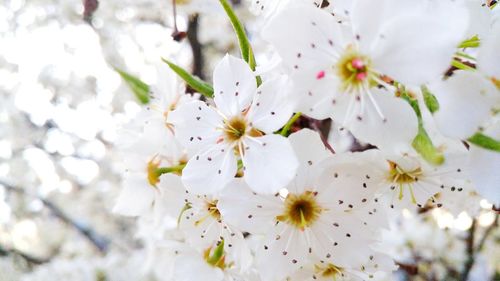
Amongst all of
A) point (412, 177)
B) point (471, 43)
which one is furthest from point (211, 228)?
point (471, 43)

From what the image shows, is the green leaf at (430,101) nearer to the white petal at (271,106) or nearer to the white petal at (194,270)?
the white petal at (271,106)

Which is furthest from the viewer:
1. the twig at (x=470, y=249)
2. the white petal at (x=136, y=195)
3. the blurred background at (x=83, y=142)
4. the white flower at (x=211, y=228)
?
the blurred background at (x=83, y=142)

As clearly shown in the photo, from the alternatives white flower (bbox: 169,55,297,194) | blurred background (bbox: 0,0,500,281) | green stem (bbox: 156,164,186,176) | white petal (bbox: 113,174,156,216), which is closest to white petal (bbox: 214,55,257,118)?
white flower (bbox: 169,55,297,194)

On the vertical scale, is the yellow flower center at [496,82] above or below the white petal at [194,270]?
above

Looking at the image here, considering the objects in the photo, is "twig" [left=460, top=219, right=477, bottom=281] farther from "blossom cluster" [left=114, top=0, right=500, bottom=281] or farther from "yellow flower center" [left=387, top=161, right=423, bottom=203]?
"yellow flower center" [left=387, top=161, right=423, bottom=203]

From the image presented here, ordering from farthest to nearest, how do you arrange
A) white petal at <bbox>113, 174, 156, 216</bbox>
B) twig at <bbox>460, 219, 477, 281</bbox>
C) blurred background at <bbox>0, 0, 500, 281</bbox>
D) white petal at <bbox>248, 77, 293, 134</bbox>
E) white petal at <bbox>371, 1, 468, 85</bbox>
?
1. blurred background at <bbox>0, 0, 500, 281</bbox>
2. twig at <bbox>460, 219, 477, 281</bbox>
3. white petal at <bbox>113, 174, 156, 216</bbox>
4. white petal at <bbox>248, 77, 293, 134</bbox>
5. white petal at <bbox>371, 1, 468, 85</bbox>

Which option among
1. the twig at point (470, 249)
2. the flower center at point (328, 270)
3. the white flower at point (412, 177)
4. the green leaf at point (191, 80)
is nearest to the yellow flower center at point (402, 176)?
the white flower at point (412, 177)

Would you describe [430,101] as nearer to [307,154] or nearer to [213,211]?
[307,154]
